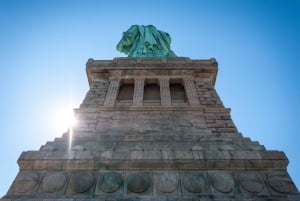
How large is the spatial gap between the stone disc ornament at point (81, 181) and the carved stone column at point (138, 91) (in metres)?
4.08

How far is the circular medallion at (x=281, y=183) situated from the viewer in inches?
230

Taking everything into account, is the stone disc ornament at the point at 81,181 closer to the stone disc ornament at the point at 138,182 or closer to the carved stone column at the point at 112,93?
the stone disc ornament at the point at 138,182

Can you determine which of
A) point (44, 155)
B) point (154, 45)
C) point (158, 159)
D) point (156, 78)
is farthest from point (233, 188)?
point (154, 45)

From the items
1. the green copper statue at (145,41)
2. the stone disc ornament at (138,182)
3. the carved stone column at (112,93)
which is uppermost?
the green copper statue at (145,41)

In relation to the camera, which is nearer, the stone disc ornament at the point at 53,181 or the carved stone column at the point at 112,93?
the stone disc ornament at the point at 53,181

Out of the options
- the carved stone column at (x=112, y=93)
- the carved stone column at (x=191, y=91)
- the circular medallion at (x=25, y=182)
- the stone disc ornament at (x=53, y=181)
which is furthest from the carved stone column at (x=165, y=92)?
the circular medallion at (x=25, y=182)

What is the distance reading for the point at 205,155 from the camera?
6.52m

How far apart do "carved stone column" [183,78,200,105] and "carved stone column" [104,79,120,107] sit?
2.81 meters

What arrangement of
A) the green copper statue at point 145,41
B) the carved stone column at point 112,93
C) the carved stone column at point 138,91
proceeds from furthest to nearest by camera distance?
1. the green copper statue at point 145,41
2. the carved stone column at point 138,91
3. the carved stone column at point 112,93

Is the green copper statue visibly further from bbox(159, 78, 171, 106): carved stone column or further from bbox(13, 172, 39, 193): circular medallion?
bbox(13, 172, 39, 193): circular medallion

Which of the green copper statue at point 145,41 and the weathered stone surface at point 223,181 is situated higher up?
the green copper statue at point 145,41

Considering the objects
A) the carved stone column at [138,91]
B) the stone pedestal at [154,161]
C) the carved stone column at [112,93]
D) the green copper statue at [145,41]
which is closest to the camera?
the stone pedestal at [154,161]

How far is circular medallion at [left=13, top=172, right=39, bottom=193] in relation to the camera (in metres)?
5.88

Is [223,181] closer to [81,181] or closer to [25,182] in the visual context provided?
[81,181]
